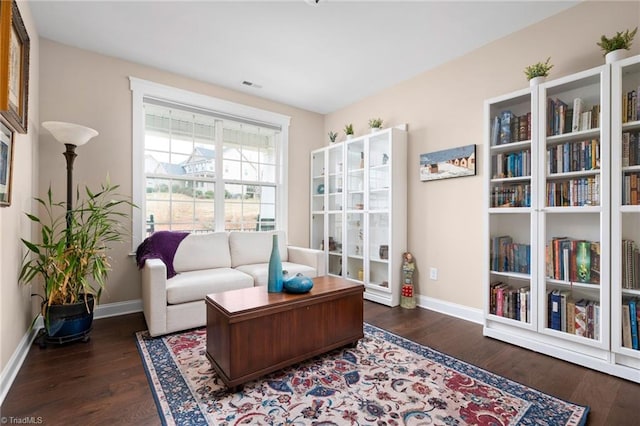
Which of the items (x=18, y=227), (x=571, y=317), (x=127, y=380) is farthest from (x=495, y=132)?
(x=18, y=227)

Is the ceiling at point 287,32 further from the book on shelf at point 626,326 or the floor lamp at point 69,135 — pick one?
the book on shelf at point 626,326

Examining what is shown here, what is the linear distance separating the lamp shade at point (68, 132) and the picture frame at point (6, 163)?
51 cm

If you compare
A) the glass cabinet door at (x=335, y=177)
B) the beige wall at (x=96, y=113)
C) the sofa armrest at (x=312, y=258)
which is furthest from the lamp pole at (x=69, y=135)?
the glass cabinet door at (x=335, y=177)

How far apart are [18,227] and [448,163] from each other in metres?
3.75

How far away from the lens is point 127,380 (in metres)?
1.83

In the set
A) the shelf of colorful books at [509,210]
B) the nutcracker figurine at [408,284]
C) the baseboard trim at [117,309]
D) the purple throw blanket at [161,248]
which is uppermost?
the shelf of colorful books at [509,210]

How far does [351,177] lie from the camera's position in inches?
156

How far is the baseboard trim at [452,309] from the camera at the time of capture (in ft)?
9.40

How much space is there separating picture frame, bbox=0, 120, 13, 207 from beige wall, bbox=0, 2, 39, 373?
0.24 ft

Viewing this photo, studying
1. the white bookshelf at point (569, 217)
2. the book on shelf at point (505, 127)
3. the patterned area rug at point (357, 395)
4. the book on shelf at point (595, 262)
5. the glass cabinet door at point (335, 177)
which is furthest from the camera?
the glass cabinet door at point (335, 177)

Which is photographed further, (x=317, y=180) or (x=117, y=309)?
(x=317, y=180)

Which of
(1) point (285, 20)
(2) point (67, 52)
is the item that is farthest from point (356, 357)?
(2) point (67, 52)

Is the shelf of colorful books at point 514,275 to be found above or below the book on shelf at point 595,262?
below

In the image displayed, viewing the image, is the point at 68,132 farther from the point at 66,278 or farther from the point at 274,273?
the point at 274,273
